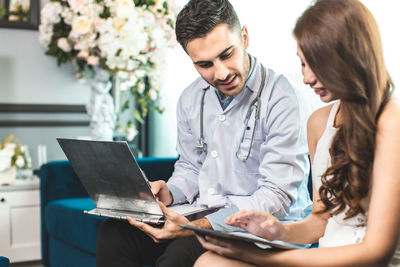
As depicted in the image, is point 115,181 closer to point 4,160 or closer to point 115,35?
point 115,35

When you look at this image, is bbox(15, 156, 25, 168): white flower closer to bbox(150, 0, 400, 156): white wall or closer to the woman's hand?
bbox(150, 0, 400, 156): white wall

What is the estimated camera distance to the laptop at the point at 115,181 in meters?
1.38

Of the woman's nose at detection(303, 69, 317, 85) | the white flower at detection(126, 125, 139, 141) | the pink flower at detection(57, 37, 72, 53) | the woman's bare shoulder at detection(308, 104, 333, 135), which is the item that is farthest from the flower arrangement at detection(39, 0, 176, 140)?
the woman's nose at detection(303, 69, 317, 85)

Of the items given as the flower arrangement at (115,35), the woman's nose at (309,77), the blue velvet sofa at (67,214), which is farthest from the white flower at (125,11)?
the woman's nose at (309,77)

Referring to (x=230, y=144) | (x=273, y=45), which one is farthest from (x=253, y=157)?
(x=273, y=45)

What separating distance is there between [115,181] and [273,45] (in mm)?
1069

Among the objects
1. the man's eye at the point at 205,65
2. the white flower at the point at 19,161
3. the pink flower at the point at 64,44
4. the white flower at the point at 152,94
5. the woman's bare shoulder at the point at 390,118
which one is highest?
the pink flower at the point at 64,44

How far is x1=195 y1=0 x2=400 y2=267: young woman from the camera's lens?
101 cm

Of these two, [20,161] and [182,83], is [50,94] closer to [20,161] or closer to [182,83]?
[20,161]

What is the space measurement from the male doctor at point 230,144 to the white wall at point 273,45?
25cm

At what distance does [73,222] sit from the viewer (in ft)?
6.94

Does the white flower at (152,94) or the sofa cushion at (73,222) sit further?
the white flower at (152,94)

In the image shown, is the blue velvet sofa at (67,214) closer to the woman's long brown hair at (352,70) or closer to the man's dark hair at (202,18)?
the man's dark hair at (202,18)

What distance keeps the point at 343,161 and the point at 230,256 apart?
29 cm
